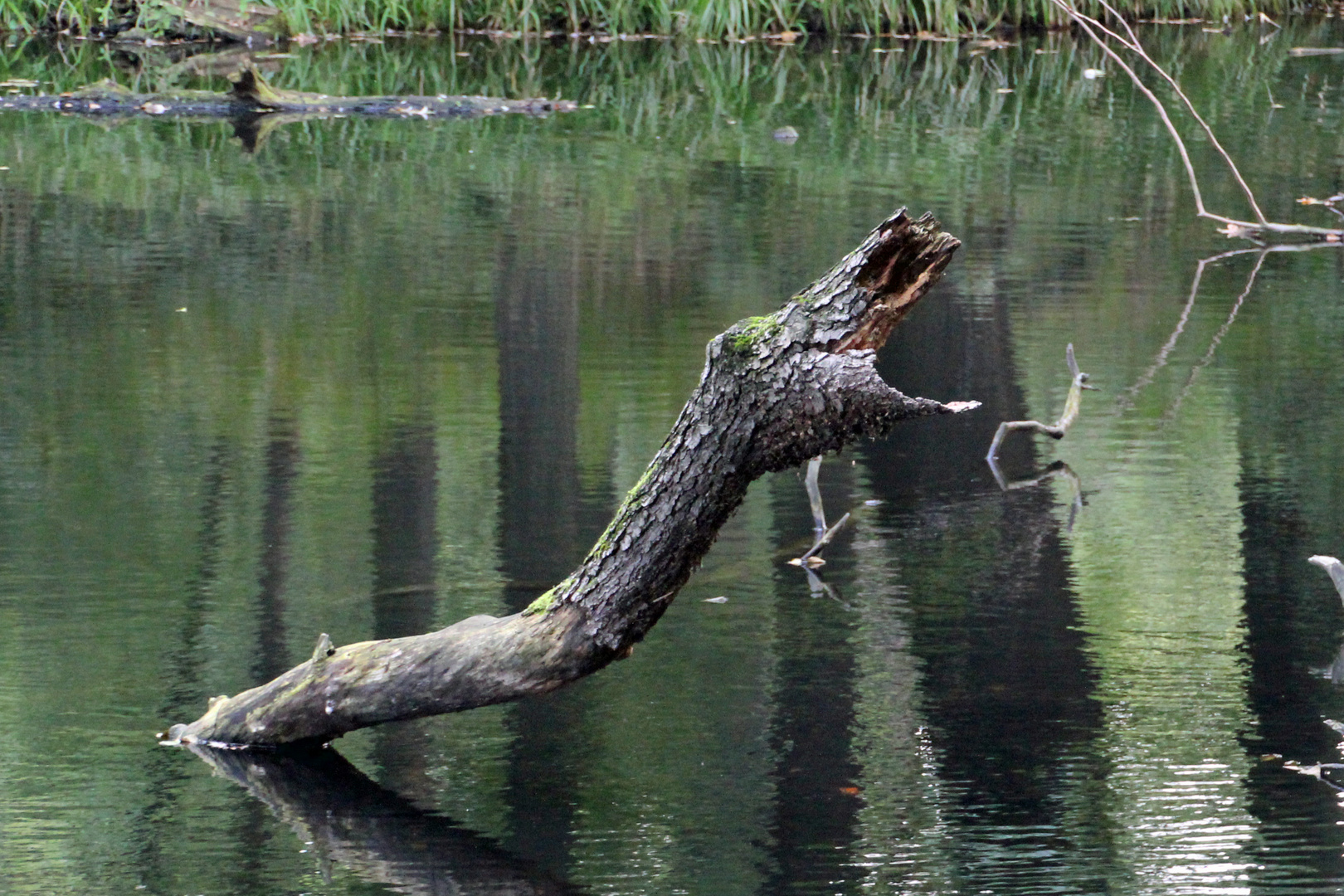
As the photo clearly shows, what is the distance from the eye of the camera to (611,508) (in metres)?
6.42

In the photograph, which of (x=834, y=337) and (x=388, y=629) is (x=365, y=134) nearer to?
(x=388, y=629)

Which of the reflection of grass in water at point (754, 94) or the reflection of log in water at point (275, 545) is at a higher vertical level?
the reflection of grass in water at point (754, 94)

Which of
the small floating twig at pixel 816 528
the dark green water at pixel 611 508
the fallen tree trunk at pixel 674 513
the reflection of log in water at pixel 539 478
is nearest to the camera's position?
the fallen tree trunk at pixel 674 513

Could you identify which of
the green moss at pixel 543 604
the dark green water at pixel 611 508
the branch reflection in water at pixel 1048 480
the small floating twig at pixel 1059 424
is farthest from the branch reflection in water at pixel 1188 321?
the green moss at pixel 543 604

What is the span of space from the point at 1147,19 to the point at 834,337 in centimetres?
1968

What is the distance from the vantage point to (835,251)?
1027 centimetres

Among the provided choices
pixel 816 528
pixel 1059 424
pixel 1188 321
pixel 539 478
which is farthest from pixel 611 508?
pixel 1188 321

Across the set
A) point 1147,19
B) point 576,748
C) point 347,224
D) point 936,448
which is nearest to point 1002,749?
point 576,748

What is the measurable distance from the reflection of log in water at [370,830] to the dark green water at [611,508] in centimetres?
1

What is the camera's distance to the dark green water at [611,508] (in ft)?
13.9

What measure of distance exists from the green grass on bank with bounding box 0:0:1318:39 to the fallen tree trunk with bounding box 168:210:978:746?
15603mm

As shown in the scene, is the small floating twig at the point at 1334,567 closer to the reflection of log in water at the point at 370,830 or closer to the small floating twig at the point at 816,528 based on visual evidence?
the small floating twig at the point at 816,528

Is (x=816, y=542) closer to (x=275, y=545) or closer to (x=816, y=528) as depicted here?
(x=816, y=528)

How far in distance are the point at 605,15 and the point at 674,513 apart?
1691cm
